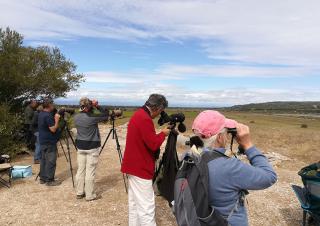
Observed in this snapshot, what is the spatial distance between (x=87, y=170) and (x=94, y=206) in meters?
0.83

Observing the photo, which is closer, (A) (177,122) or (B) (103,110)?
(A) (177,122)

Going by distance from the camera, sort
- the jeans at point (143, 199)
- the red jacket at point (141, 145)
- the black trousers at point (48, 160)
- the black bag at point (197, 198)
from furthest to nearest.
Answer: the black trousers at point (48, 160) → the jeans at point (143, 199) → the red jacket at point (141, 145) → the black bag at point (197, 198)

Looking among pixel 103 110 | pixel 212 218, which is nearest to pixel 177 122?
pixel 103 110

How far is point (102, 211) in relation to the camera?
926cm

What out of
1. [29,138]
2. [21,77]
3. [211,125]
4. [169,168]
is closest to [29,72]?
[21,77]

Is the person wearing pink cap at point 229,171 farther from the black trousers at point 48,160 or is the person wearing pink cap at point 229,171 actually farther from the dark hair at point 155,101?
the black trousers at point 48,160

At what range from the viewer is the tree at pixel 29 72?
62.7 feet

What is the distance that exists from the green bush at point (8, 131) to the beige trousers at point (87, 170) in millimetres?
7576

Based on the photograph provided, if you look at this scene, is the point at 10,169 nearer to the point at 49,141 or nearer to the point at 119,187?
the point at 49,141

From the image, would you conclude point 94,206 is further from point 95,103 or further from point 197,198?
point 197,198

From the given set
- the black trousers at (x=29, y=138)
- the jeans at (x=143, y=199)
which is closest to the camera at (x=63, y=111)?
the jeans at (x=143, y=199)

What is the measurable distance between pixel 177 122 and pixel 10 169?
678 cm

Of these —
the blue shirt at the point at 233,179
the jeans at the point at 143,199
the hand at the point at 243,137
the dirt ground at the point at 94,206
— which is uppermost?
the hand at the point at 243,137

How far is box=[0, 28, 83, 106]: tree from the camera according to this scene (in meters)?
19.1
